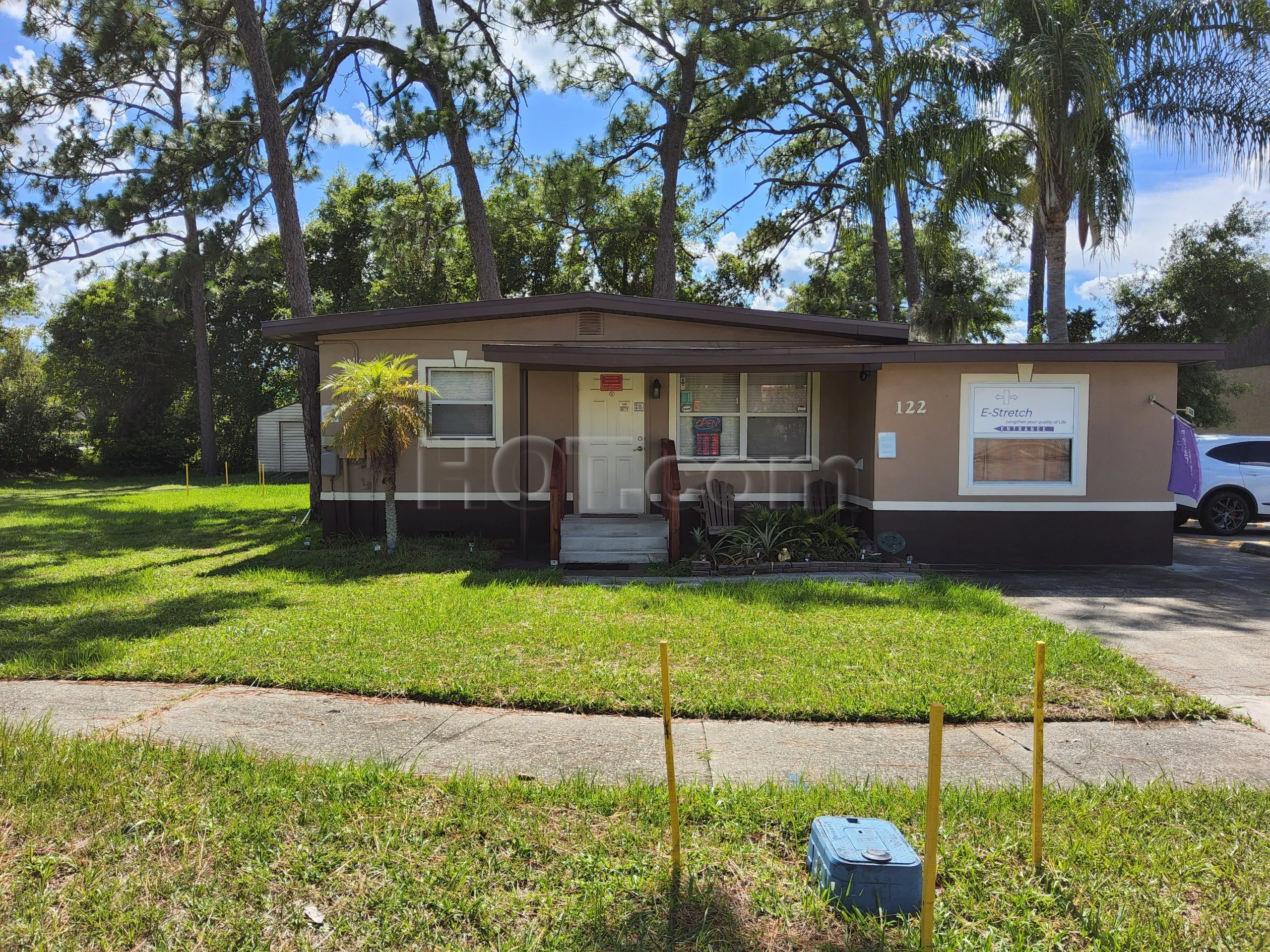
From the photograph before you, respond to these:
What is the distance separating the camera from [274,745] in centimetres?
464

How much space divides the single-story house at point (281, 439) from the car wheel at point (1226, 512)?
25180mm

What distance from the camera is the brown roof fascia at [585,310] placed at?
36.7 feet

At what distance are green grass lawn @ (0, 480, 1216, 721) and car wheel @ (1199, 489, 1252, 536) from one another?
27.3 ft

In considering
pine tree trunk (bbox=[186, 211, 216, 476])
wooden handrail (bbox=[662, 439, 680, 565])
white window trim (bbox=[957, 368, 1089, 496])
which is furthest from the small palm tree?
pine tree trunk (bbox=[186, 211, 216, 476])

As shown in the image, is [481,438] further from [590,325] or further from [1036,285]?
[1036,285]

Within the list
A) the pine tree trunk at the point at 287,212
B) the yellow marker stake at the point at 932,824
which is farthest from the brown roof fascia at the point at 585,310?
the yellow marker stake at the point at 932,824

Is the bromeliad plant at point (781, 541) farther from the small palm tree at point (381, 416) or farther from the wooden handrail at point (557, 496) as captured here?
the small palm tree at point (381, 416)

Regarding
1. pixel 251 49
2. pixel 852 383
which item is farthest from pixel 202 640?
pixel 251 49

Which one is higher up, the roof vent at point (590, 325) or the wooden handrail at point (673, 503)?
the roof vent at point (590, 325)

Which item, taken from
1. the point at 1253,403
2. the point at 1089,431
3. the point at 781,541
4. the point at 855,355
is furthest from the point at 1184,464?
the point at 1253,403

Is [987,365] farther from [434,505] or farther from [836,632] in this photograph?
[434,505]

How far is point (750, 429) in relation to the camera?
39.8 feet

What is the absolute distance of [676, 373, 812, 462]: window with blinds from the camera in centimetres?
1209

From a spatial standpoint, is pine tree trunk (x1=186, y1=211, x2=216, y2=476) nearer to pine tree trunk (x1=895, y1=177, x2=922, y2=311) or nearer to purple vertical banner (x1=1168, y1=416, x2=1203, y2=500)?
pine tree trunk (x1=895, y1=177, x2=922, y2=311)
